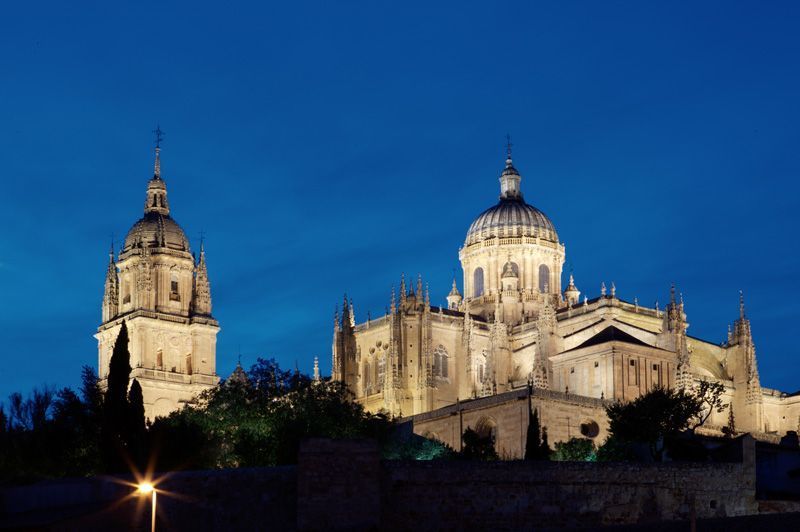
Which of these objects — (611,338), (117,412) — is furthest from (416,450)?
(611,338)

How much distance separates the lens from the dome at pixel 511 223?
10425cm

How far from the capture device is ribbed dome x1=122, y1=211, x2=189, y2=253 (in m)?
103

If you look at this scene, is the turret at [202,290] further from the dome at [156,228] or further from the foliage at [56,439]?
the foliage at [56,439]

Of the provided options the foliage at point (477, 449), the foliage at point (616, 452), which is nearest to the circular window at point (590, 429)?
the foliage at point (477, 449)

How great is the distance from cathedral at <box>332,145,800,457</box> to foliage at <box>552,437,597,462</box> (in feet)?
24.9

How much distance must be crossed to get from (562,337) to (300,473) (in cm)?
5583

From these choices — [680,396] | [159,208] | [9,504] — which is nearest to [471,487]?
[9,504]

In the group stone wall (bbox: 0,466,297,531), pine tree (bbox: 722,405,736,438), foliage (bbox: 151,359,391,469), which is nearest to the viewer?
stone wall (bbox: 0,466,297,531)

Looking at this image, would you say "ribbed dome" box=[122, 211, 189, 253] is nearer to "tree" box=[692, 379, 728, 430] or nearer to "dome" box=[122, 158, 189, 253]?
"dome" box=[122, 158, 189, 253]

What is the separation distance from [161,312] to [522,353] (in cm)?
2552

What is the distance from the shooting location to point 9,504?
44.4 meters

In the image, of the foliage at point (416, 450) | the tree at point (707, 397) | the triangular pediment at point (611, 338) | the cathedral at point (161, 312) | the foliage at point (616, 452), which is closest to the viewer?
the foliage at point (616, 452)

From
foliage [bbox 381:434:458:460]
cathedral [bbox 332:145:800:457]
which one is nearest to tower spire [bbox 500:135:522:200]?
cathedral [bbox 332:145:800:457]

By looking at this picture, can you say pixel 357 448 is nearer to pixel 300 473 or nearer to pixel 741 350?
pixel 300 473
